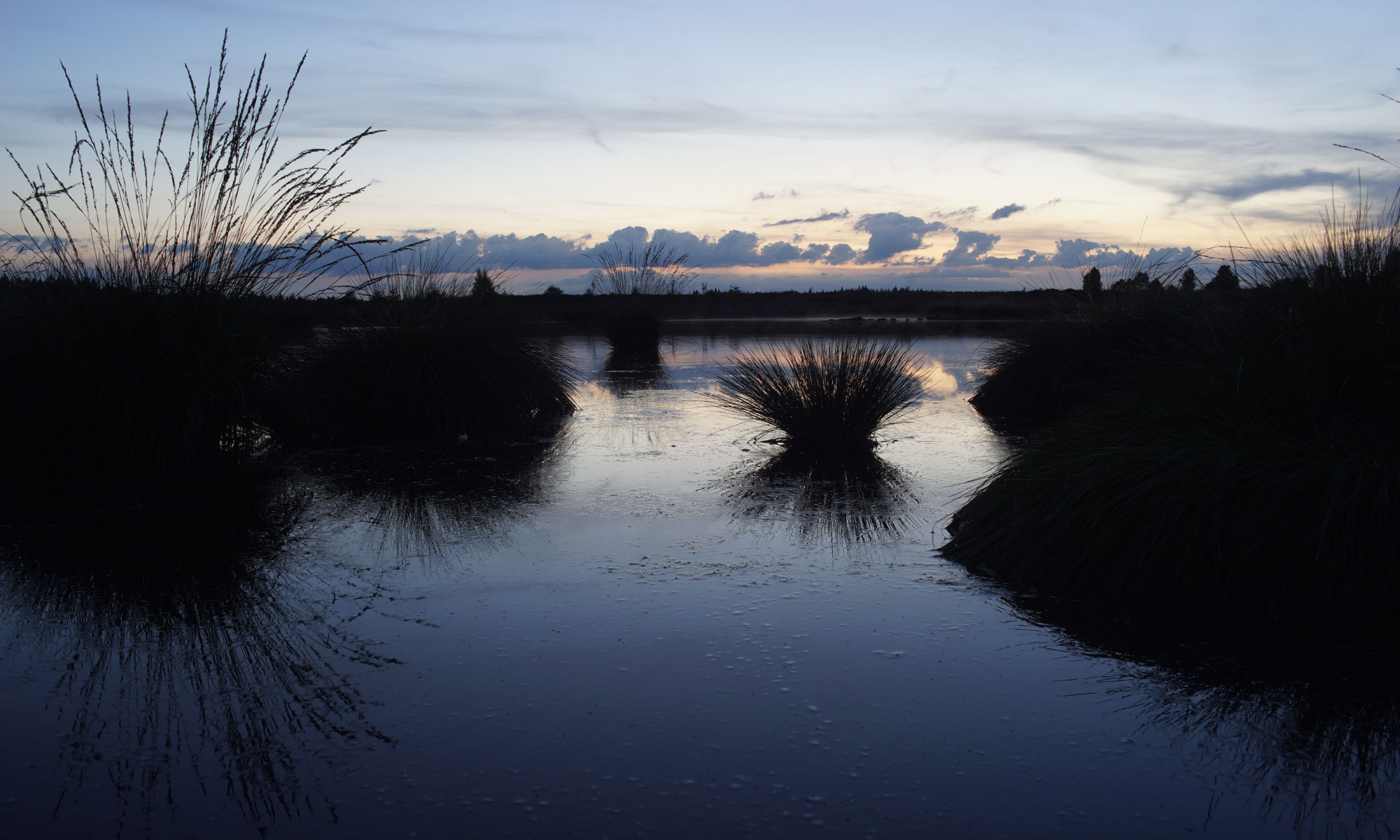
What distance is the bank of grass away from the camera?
10.3 feet

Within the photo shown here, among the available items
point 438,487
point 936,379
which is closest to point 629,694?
point 438,487

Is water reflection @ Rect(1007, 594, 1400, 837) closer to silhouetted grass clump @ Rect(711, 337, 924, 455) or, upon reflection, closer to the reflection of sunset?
silhouetted grass clump @ Rect(711, 337, 924, 455)

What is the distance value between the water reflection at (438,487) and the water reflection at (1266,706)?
257 cm

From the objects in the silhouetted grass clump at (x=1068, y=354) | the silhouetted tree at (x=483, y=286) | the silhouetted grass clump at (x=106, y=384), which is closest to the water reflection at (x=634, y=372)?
the silhouetted tree at (x=483, y=286)

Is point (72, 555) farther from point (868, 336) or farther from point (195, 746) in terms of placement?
point (868, 336)

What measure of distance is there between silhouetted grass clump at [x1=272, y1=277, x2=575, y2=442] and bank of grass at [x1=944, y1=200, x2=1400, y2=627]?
458 cm

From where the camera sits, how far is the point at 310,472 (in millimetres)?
5875

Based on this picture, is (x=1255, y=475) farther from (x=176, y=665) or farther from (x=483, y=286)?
(x=483, y=286)

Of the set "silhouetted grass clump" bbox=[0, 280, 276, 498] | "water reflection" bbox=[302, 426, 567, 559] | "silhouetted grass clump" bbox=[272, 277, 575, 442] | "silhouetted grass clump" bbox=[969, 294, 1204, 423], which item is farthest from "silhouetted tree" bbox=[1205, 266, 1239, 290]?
"silhouetted grass clump" bbox=[0, 280, 276, 498]

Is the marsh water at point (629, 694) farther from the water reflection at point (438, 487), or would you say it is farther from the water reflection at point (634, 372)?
the water reflection at point (634, 372)

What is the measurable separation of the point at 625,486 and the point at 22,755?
3351mm

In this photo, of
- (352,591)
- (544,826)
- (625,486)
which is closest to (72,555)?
(352,591)

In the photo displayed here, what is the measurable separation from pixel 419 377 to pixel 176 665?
15.3ft

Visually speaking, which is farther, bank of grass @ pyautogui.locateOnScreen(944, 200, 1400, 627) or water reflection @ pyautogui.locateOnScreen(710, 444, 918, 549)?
water reflection @ pyautogui.locateOnScreen(710, 444, 918, 549)
